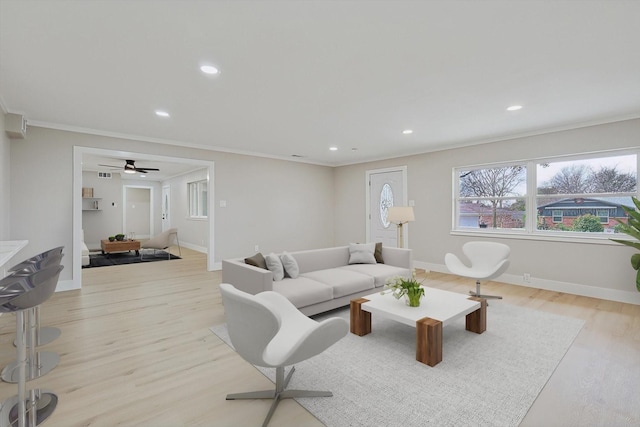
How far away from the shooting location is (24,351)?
1821mm

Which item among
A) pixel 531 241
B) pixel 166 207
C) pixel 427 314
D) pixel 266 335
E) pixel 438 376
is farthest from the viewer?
pixel 166 207

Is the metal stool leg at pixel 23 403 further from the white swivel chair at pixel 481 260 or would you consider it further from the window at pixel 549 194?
the window at pixel 549 194

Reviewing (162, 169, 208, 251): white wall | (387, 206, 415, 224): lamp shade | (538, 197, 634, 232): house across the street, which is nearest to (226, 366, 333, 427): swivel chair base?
(387, 206, 415, 224): lamp shade

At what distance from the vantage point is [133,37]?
218 centimetres

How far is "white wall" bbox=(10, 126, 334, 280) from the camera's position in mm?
4301

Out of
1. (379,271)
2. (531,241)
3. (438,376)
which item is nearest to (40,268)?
(438,376)

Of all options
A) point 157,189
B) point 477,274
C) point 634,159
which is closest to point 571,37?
point 477,274

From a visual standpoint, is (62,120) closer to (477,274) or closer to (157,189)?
(477,274)

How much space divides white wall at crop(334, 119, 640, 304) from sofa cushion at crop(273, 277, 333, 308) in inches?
A: 134

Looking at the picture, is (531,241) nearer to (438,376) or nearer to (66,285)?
(438,376)

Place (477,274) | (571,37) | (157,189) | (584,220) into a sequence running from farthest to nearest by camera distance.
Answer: (157,189) < (584,220) < (477,274) < (571,37)

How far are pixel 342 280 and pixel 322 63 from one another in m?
2.38

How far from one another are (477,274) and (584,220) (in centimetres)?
198

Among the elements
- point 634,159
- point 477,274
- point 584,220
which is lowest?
point 477,274
